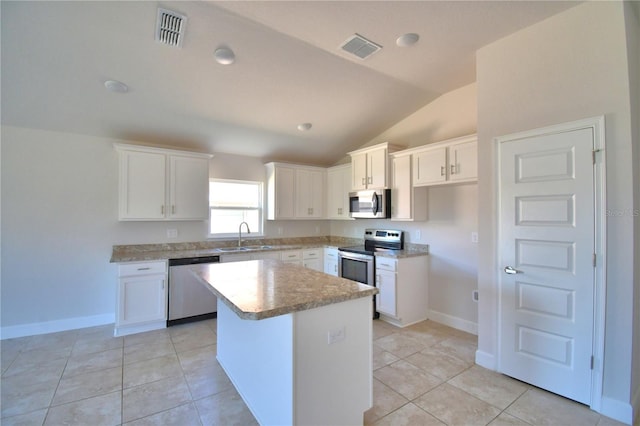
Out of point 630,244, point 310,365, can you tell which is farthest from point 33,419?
point 630,244

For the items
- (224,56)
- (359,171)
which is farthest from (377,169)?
(224,56)

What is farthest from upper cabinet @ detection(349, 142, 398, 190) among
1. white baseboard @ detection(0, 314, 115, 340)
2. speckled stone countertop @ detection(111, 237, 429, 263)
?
white baseboard @ detection(0, 314, 115, 340)

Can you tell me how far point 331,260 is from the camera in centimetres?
491

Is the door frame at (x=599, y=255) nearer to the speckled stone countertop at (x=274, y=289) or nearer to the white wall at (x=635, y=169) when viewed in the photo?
the white wall at (x=635, y=169)

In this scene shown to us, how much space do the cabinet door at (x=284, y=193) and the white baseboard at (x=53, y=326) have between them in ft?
9.07

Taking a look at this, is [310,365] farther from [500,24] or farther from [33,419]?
[500,24]

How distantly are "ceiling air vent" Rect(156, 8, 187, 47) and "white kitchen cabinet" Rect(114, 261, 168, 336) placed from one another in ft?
8.21

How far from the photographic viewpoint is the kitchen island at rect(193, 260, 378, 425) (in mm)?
1640

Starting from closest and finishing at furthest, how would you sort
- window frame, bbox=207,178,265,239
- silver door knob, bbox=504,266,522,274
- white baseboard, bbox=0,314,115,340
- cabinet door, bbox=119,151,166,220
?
silver door knob, bbox=504,266,522,274 → white baseboard, bbox=0,314,115,340 → cabinet door, bbox=119,151,166,220 → window frame, bbox=207,178,265,239

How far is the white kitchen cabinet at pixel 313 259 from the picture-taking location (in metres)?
4.89

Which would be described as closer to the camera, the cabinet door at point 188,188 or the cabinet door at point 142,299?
the cabinet door at point 142,299

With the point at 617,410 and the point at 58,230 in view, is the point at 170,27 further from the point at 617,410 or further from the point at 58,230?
the point at 617,410

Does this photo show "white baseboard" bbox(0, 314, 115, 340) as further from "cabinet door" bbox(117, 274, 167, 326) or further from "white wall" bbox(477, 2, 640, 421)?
"white wall" bbox(477, 2, 640, 421)

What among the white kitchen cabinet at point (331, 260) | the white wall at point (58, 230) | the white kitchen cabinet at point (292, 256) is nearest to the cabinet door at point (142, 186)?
the white wall at point (58, 230)
